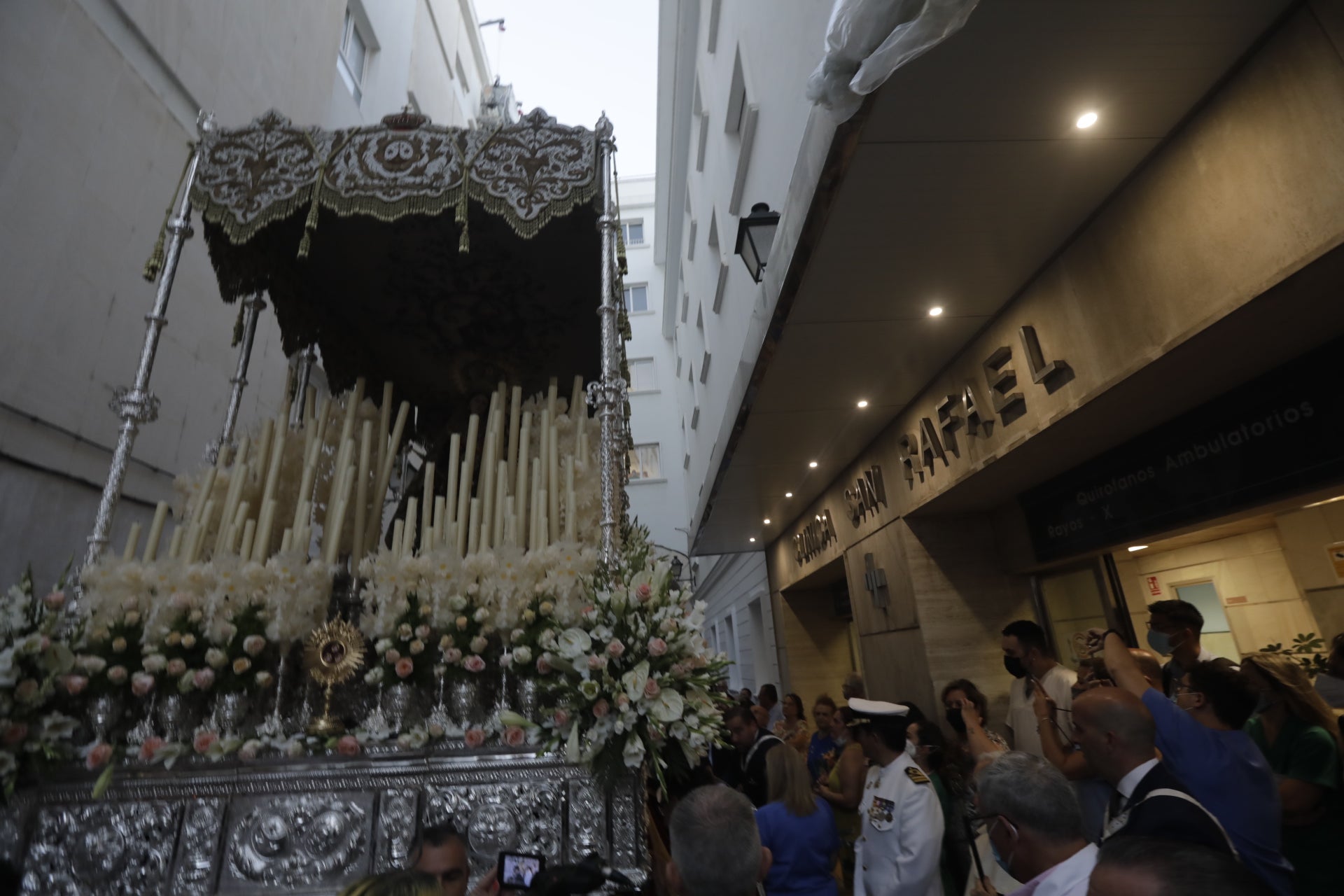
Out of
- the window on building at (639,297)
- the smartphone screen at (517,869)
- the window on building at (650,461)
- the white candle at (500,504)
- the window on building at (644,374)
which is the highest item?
the window on building at (639,297)

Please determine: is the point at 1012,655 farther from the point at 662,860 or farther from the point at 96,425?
the point at 96,425

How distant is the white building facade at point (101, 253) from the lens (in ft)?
13.9

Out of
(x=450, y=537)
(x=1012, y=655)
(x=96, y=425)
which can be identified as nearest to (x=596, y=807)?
(x=450, y=537)

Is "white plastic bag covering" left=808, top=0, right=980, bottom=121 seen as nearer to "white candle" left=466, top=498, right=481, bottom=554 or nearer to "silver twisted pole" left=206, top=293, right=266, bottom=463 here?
"white candle" left=466, top=498, right=481, bottom=554

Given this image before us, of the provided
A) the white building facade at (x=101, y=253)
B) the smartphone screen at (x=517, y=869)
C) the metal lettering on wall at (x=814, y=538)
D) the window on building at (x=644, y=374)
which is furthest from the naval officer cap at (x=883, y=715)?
the window on building at (x=644, y=374)

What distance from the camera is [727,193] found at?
7461 millimetres

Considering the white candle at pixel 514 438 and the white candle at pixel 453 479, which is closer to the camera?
the white candle at pixel 453 479

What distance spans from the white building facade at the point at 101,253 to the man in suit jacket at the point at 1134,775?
5.85 metres

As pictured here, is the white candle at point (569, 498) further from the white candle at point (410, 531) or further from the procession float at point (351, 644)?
the white candle at point (410, 531)

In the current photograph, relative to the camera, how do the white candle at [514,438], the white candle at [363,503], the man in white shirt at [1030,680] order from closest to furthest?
the white candle at [363,503]
the white candle at [514,438]
the man in white shirt at [1030,680]

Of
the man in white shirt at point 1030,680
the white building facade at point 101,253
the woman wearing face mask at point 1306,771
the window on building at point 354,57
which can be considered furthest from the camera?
the window on building at point 354,57

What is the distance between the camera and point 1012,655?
3.86 m

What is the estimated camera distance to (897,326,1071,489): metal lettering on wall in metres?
3.76

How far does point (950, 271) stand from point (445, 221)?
2860 millimetres
